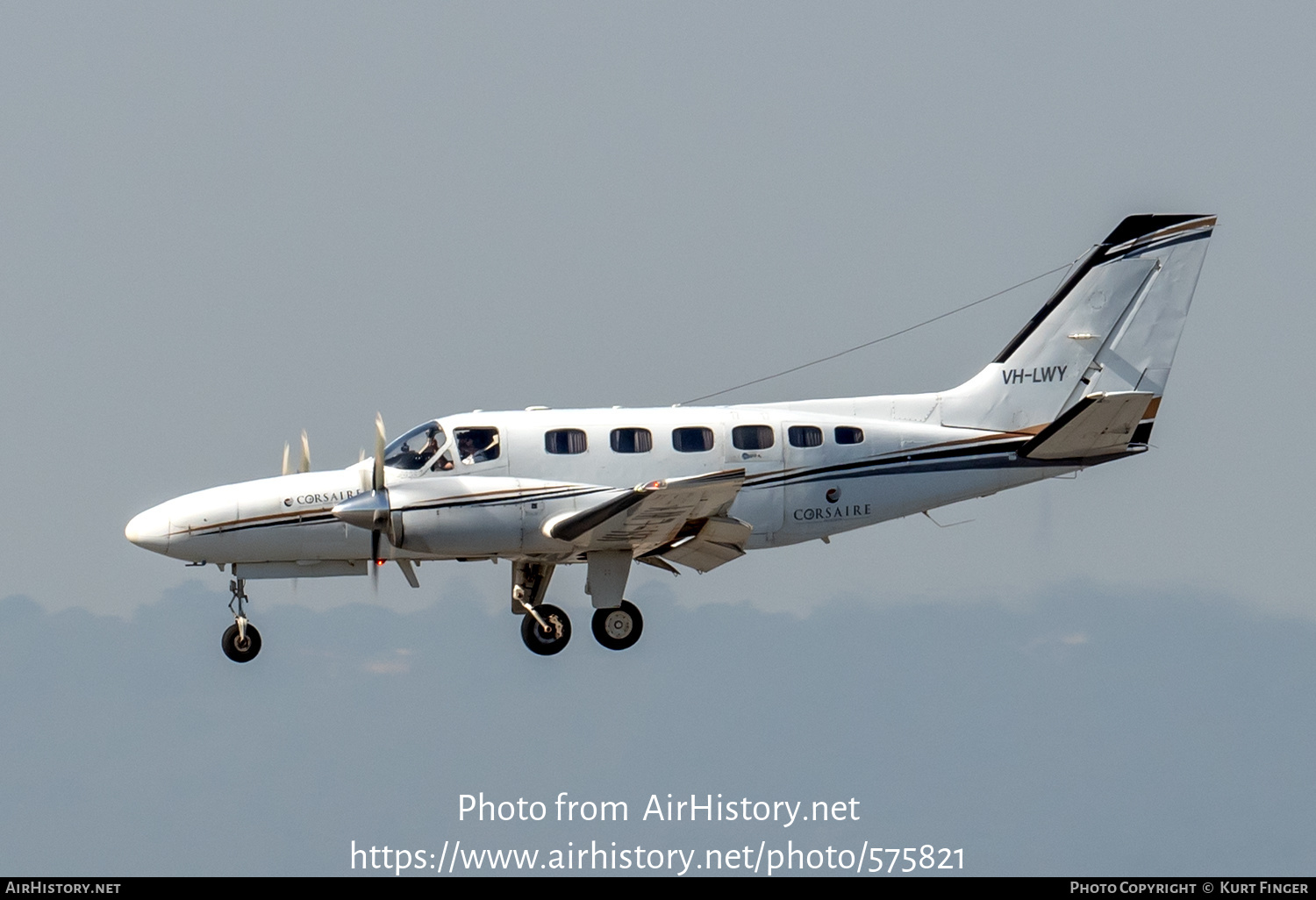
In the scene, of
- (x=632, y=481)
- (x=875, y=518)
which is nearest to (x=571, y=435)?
(x=632, y=481)

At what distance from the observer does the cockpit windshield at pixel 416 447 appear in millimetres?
25406

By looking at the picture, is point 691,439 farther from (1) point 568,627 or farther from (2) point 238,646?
(2) point 238,646

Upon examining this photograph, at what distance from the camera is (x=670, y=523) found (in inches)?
993

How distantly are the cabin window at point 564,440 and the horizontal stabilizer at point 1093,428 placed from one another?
729 cm

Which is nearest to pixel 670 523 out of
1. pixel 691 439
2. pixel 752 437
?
pixel 691 439

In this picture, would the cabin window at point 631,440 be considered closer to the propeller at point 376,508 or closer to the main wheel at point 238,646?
the propeller at point 376,508

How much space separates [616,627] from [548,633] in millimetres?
1072

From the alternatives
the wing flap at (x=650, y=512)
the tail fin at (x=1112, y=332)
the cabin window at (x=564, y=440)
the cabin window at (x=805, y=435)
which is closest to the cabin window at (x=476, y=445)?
the cabin window at (x=564, y=440)

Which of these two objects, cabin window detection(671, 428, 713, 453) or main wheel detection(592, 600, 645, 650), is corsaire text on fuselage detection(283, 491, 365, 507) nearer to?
main wheel detection(592, 600, 645, 650)

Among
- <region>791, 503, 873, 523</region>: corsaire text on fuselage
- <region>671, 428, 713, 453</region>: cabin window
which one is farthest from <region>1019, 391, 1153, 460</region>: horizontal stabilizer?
<region>671, 428, 713, 453</region>: cabin window

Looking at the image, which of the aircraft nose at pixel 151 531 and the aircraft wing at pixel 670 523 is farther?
the aircraft nose at pixel 151 531
